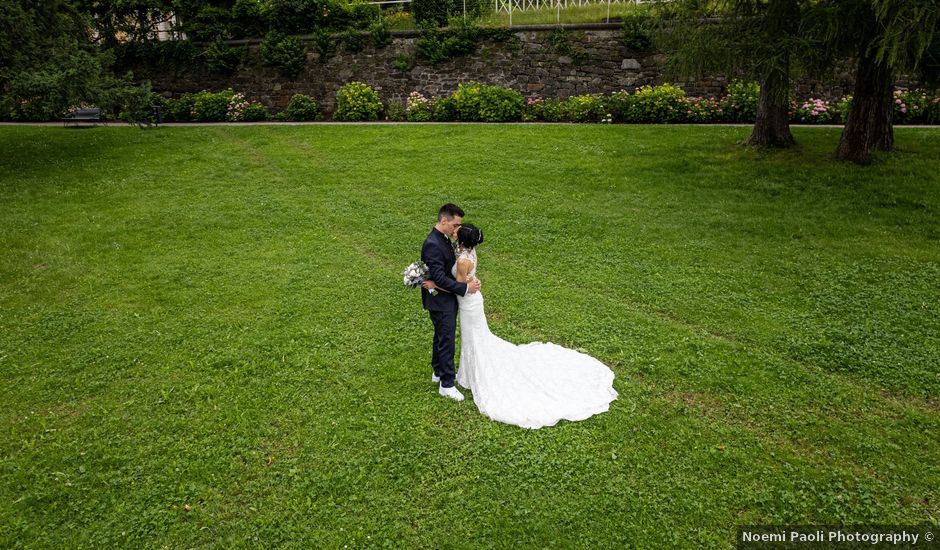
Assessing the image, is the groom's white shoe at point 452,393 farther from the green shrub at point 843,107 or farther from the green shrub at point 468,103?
the green shrub at point 843,107

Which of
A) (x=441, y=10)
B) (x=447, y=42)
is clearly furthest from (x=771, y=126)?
(x=441, y=10)

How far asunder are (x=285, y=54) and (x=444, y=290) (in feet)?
68.8

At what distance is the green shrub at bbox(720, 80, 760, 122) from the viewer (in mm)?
19281

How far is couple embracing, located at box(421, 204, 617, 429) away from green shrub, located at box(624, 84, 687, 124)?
48.0 ft

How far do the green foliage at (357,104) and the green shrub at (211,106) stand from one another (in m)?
4.65

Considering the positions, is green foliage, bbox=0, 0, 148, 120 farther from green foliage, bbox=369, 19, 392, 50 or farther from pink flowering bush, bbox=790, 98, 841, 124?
pink flowering bush, bbox=790, 98, 841, 124

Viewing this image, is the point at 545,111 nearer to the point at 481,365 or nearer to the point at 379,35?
the point at 379,35

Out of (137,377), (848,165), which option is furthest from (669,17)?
(137,377)

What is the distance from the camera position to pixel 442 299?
268 inches

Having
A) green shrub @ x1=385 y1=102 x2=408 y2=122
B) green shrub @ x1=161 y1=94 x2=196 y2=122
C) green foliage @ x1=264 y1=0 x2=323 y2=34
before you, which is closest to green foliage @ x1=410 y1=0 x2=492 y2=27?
green shrub @ x1=385 y1=102 x2=408 y2=122

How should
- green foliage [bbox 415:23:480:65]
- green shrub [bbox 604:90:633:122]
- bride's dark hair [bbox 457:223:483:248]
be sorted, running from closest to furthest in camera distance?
bride's dark hair [bbox 457:223:483:248] → green shrub [bbox 604:90:633:122] → green foliage [bbox 415:23:480:65]

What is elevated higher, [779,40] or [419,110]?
[779,40]

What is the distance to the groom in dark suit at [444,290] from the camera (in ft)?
21.7

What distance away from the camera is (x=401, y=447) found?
6.31m
